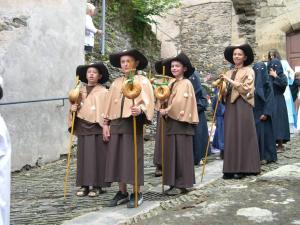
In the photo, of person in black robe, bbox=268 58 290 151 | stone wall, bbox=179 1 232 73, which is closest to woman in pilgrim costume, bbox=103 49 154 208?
person in black robe, bbox=268 58 290 151

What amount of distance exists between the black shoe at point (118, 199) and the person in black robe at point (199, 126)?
8.18ft

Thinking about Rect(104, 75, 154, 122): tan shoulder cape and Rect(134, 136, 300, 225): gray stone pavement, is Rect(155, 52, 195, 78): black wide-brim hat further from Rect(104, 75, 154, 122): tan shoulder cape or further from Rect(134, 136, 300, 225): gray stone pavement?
Rect(134, 136, 300, 225): gray stone pavement

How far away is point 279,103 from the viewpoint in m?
9.09

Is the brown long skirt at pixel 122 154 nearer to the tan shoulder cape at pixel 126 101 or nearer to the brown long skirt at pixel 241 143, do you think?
the tan shoulder cape at pixel 126 101

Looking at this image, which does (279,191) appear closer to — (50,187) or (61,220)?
(61,220)

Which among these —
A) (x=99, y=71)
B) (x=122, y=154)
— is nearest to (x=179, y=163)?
(x=122, y=154)

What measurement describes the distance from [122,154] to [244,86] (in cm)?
203

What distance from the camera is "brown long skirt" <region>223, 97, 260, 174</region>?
6.57 m

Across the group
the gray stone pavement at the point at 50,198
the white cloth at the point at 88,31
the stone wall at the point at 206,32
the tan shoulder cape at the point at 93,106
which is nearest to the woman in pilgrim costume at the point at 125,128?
the gray stone pavement at the point at 50,198

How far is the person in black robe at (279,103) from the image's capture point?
859 cm

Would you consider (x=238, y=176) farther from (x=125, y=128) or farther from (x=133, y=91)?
(x=133, y=91)

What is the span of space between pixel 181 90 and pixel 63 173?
294cm

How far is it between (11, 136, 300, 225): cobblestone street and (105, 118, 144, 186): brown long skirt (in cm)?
38

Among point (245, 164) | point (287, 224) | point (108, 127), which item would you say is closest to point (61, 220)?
point (108, 127)
